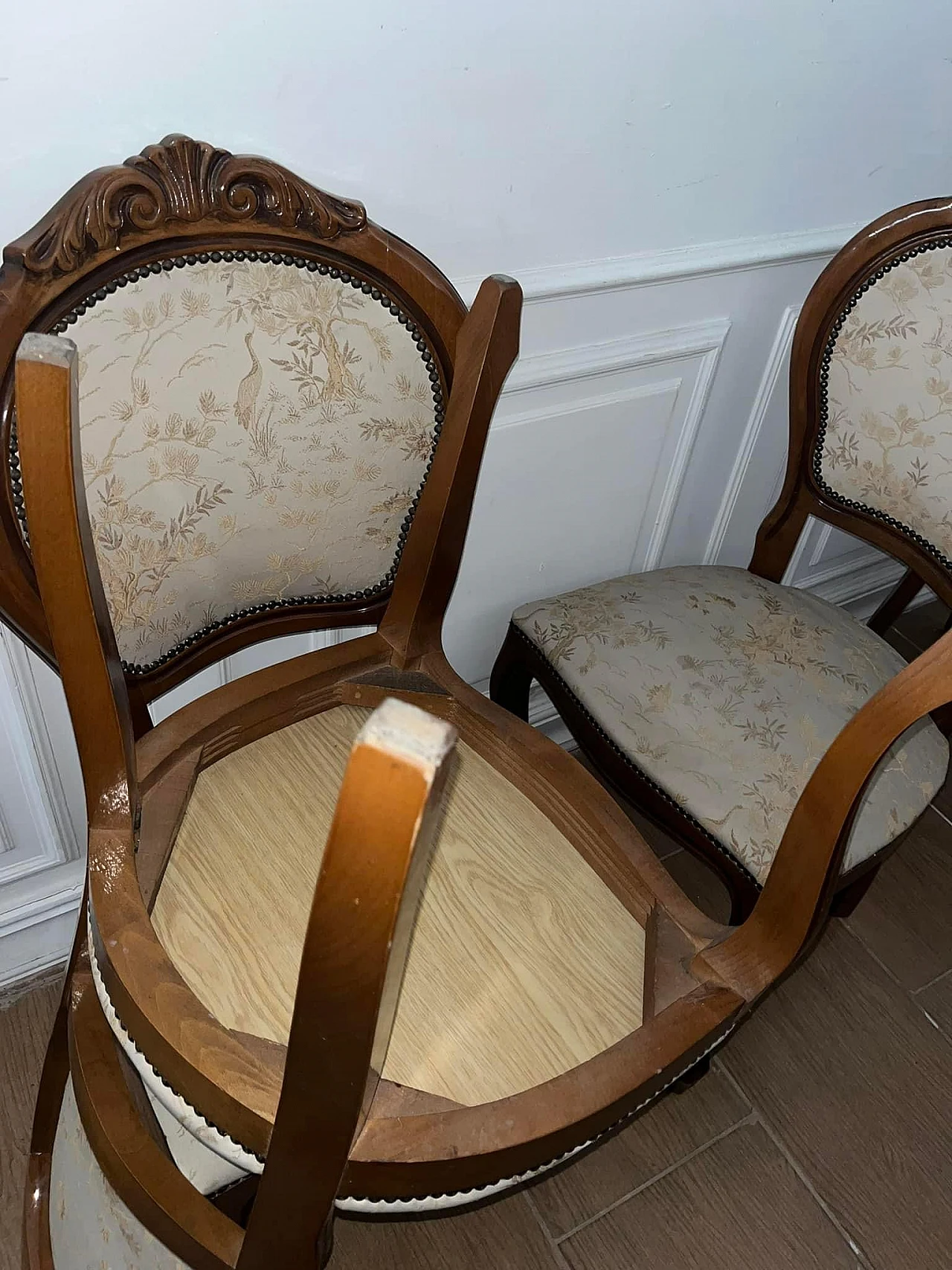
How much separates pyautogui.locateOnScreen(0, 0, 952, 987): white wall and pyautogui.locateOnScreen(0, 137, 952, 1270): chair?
0.10 meters

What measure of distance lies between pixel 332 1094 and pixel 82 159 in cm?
73

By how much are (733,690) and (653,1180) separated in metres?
0.64

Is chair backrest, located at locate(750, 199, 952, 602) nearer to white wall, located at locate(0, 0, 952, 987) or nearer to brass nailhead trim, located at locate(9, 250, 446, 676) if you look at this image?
white wall, located at locate(0, 0, 952, 987)

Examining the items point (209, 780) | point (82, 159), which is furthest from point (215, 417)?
point (209, 780)

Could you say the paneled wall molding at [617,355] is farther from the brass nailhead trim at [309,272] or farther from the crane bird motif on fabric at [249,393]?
the crane bird motif on fabric at [249,393]

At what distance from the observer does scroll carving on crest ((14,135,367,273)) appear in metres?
0.66

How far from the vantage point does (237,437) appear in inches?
31.6

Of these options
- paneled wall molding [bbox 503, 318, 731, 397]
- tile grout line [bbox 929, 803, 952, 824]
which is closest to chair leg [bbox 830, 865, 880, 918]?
tile grout line [bbox 929, 803, 952, 824]

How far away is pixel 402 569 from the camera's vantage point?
3.14 feet

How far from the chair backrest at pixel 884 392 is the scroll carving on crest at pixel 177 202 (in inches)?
26.6

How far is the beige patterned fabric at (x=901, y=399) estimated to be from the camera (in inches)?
43.3

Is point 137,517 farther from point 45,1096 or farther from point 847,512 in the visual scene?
point 847,512

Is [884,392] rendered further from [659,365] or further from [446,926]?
[446,926]

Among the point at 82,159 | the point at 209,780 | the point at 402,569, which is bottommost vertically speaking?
the point at 209,780
